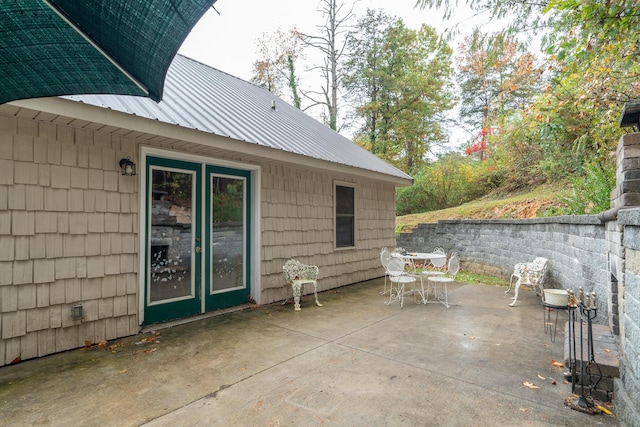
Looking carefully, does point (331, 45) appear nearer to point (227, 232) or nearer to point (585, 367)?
point (227, 232)

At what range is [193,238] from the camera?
4570mm

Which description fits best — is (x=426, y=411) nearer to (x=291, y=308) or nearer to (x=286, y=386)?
(x=286, y=386)

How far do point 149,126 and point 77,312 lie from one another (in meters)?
2.08

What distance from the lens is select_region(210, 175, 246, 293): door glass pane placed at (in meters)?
4.87

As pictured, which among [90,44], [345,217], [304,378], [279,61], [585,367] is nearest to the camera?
[90,44]

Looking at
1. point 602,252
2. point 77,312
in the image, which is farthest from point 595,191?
point 77,312

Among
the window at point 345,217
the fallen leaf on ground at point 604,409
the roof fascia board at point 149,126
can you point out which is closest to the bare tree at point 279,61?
the window at point 345,217

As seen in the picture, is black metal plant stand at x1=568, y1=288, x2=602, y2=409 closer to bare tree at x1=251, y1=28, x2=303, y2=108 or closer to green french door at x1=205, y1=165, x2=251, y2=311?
green french door at x1=205, y1=165, x2=251, y2=311

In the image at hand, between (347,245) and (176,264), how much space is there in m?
3.79

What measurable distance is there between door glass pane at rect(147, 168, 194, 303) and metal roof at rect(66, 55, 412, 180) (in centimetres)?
78

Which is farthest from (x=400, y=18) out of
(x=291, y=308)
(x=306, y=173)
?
(x=291, y=308)

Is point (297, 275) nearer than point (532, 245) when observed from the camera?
Yes

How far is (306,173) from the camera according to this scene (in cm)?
623

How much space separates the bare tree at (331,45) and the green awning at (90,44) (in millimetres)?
15187
